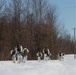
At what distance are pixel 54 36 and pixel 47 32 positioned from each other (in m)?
4.46

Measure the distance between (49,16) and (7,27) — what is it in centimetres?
1169

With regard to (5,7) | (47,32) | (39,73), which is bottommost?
(39,73)

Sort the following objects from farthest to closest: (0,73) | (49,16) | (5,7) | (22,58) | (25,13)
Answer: (49,16), (25,13), (5,7), (22,58), (0,73)

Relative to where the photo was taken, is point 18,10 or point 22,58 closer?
point 22,58

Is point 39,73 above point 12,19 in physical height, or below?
below

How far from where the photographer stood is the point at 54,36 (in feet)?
220

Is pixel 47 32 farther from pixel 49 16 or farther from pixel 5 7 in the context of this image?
pixel 5 7

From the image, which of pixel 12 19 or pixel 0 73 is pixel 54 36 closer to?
pixel 12 19

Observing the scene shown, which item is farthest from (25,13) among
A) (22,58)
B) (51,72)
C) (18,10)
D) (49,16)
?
(51,72)

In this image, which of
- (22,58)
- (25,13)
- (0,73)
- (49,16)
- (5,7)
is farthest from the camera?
(49,16)

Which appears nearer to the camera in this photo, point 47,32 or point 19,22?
point 19,22

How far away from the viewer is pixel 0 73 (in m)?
11.2

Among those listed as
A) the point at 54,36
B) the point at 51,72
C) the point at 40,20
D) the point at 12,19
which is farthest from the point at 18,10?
the point at 51,72

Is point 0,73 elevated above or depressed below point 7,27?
below
